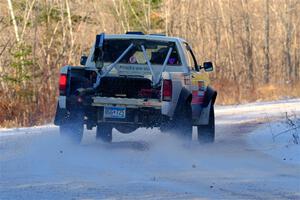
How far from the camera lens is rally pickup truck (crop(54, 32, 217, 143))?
1290 centimetres

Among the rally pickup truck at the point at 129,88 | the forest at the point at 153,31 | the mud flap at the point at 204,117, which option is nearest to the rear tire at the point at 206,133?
the mud flap at the point at 204,117

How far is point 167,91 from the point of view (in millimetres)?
12742

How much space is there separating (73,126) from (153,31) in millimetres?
37333

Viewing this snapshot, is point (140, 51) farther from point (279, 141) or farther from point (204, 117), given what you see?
point (279, 141)

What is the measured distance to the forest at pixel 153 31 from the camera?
26.8 metres

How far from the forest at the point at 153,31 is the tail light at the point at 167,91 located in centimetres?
947

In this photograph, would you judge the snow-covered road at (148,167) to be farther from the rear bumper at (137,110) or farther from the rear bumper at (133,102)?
the rear bumper at (133,102)

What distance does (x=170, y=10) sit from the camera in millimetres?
49562

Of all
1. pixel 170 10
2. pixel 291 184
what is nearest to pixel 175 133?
pixel 291 184

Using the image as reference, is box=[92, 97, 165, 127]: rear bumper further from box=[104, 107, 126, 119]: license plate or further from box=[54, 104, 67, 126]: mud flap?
box=[54, 104, 67, 126]: mud flap

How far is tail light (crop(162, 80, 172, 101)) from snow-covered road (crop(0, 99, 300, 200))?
2.56ft

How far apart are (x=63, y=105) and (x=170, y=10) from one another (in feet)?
121

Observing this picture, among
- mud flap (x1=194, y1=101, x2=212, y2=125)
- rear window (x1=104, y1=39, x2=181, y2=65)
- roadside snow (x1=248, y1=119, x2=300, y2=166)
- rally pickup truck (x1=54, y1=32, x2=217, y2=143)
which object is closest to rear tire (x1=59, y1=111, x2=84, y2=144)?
rally pickup truck (x1=54, y1=32, x2=217, y2=143)

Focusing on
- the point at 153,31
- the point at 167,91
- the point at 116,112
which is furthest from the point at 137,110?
the point at 153,31
